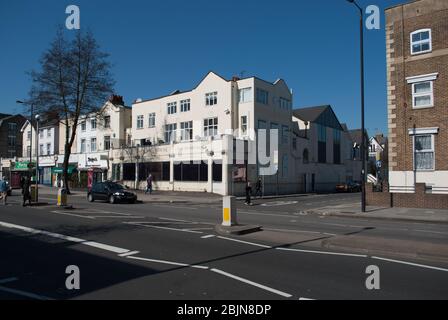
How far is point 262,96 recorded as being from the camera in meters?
40.5

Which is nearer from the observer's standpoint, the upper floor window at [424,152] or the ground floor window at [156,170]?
the upper floor window at [424,152]

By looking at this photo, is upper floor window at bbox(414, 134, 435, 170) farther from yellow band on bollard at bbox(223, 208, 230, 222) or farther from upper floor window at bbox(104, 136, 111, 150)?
upper floor window at bbox(104, 136, 111, 150)

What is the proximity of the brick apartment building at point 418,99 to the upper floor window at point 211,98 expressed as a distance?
65.6 feet

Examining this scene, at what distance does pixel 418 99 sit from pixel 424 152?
3213mm

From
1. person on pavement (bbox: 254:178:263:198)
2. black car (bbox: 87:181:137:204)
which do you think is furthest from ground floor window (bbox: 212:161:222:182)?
black car (bbox: 87:181:137:204)

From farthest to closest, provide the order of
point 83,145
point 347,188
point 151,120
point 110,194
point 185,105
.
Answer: point 83,145 → point 347,188 → point 151,120 → point 185,105 → point 110,194

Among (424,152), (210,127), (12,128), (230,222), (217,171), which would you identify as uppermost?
(12,128)

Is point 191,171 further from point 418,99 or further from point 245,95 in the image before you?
point 418,99

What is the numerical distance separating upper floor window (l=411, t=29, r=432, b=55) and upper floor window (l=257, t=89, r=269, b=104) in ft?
59.2

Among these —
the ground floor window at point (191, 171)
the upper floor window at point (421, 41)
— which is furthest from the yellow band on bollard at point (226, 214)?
the ground floor window at point (191, 171)

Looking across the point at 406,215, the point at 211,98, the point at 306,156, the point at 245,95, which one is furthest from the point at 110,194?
the point at 306,156

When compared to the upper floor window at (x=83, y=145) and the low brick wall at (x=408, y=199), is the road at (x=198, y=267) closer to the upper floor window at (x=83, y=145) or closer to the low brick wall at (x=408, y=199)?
the low brick wall at (x=408, y=199)

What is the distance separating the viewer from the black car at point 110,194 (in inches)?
1054

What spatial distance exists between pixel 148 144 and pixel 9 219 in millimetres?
→ 30231
